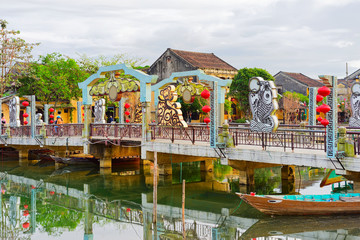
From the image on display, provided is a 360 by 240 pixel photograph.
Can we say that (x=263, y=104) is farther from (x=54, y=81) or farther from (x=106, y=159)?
(x=54, y=81)

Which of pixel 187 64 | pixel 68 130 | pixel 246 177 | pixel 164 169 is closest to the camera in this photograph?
pixel 246 177

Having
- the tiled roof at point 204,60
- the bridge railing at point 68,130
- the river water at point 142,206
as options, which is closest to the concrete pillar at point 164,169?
the river water at point 142,206

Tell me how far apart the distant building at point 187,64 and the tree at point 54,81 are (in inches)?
368

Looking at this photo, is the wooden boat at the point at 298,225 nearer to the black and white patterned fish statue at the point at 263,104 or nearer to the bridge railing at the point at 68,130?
the black and white patterned fish statue at the point at 263,104

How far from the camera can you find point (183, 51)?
48062mm

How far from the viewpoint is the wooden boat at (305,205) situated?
13.8 m

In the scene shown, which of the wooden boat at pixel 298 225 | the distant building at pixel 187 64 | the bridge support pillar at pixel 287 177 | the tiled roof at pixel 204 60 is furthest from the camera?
the tiled roof at pixel 204 60

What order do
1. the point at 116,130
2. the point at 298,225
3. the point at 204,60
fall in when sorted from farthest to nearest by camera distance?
the point at 204,60, the point at 116,130, the point at 298,225

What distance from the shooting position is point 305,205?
13867 mm

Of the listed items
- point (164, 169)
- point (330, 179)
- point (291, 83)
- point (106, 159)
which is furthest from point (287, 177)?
point (291, 83)

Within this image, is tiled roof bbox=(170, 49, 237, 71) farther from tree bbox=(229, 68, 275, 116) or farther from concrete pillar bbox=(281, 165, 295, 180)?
concrete pillar bbox=(281, 165, 295, 180)

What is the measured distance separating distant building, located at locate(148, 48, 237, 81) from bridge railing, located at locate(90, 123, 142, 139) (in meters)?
22.8

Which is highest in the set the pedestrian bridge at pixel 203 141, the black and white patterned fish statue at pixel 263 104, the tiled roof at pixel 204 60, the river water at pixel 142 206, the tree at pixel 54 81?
the tiled roof at pixel 204 60

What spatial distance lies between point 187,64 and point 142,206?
29.0m
